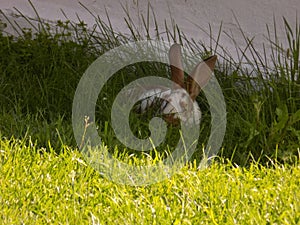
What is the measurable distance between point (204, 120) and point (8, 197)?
140 centimetres

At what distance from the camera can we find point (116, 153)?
2596 mm

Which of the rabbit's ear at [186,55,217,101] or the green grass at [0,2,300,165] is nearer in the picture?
the green grass at [0,2,300,165]

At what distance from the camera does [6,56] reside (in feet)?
13.1

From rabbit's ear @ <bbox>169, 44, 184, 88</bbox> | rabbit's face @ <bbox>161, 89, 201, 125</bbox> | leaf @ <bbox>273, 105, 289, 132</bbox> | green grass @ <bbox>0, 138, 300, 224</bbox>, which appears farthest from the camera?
rabbit's ear @ <bbox>169, 44, 184, 88</bbox>

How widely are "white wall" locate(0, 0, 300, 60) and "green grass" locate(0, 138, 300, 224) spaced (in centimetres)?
202

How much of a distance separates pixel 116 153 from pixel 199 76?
2.80ft

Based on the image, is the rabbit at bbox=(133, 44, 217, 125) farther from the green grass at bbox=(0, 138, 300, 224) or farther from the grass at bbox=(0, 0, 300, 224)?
the green grass at bbox=(0, 138, 300, 224)

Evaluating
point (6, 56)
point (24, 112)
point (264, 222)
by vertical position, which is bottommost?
point (264, 222)

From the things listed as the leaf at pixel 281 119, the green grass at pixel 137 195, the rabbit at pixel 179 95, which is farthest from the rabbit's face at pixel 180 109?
the green grass at pixel 137 195

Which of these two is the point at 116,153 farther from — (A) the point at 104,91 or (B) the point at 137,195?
(A) the point at 104,91

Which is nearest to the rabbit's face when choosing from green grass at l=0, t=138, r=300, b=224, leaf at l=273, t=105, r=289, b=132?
leaf at l=273, t=105, r=289, b=132

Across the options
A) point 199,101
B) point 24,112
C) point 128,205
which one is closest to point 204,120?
point 199,101

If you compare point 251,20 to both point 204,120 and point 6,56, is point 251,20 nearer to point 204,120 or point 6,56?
point 204,120

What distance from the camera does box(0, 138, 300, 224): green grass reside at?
2012 millimetres
